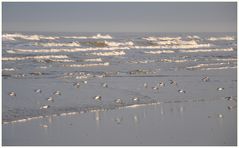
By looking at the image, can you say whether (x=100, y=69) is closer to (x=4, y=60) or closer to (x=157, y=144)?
(x=4, y=60)

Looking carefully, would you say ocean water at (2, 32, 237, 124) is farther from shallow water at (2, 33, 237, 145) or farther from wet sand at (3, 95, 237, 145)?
wet sand at (3, 95, 237, 145)

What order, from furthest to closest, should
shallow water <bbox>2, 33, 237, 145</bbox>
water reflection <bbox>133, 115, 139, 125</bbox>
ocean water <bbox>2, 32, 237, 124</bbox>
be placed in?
ocean water <bbox>2, 32, 237, 124</bbox> < water reflection <bbox>133, 115, 139, 125</bbox> < shallow water <bbox>2, 33, 237, 145</bbox>

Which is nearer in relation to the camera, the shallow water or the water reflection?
the shallow water

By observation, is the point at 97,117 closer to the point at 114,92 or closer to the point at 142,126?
the point at 142,126

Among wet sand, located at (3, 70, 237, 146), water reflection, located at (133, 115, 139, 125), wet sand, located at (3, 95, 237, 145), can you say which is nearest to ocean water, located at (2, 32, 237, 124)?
wet sand, located at (3, 70, 237, 146)

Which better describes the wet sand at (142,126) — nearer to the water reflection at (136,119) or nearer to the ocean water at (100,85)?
the water reflection at (136,119)

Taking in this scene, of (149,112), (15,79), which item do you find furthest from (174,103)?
(15,79)

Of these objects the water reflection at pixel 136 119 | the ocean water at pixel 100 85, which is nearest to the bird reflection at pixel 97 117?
the ocean water at pixel 100 85

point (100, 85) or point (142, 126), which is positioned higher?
point (100, 85)

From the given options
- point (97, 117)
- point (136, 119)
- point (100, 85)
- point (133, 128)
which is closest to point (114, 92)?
point (100, 85)

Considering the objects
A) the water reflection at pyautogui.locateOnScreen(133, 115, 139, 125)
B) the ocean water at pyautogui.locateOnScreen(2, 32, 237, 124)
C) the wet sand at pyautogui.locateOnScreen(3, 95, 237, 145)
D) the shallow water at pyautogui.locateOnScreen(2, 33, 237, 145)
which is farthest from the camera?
the ocean water at pyautogui.locateOnScreen(2, 32, 237, 124)

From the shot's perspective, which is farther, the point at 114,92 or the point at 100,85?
the point at 100,85
